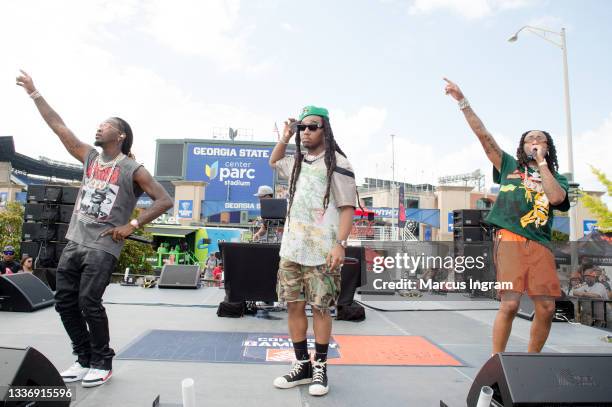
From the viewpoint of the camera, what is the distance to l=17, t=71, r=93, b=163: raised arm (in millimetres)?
2936

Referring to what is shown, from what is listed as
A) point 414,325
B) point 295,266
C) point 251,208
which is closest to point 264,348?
point 295,266

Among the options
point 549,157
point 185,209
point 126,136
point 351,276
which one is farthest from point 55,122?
point 185,209

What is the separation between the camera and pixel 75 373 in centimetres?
262

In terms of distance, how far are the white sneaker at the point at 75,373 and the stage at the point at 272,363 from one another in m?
0.13

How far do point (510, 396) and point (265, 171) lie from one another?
31.8 meters

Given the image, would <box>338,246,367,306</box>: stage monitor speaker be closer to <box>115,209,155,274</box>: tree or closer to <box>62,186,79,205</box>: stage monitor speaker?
<box>62,186,79,205</box>: stage monitor speaker

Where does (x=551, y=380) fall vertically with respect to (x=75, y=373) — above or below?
above

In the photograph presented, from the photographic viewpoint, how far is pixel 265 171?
3300cm

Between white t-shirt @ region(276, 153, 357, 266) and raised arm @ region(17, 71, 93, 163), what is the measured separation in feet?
5.22

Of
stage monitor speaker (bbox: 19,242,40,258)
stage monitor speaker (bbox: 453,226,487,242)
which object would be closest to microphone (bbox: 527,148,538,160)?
stage monitor speaker (bbox: 453,226,487,242)

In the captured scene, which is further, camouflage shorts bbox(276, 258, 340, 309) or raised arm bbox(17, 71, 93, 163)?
raised arm bbox(17, 71, 93, 163)

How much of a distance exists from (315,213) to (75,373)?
5.98 feet

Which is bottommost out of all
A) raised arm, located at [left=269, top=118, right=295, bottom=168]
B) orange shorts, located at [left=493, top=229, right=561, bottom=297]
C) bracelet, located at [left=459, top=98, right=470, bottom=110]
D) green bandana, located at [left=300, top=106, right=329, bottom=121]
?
orange shorts, located at [left=493, top=229, right=561, bottom=297]

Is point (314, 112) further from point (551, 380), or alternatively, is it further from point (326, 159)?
point (551, 380)
